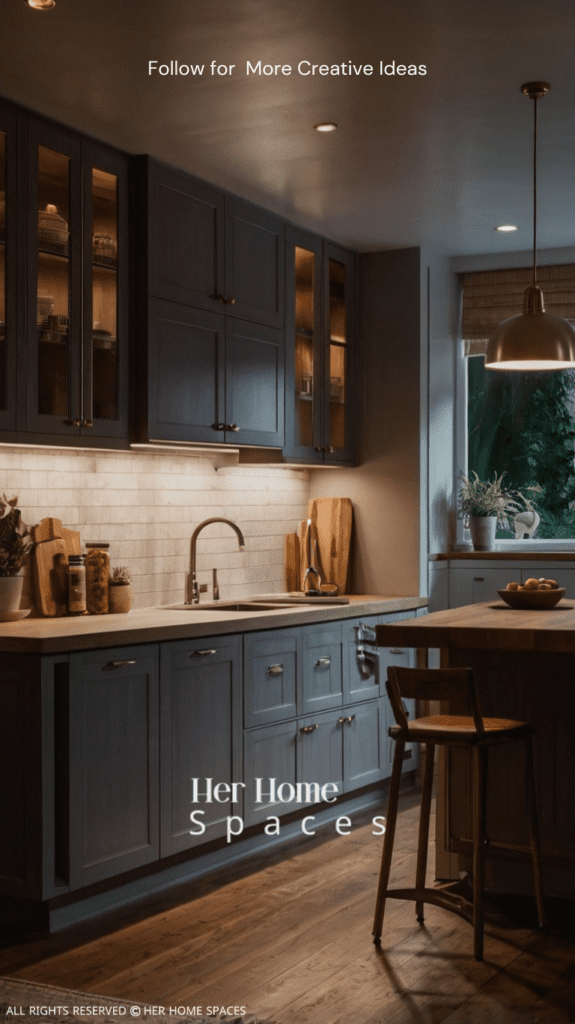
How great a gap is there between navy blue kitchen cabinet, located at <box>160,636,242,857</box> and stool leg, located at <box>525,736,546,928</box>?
4.12 feet

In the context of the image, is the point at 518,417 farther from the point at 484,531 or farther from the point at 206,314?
the point at 206,314

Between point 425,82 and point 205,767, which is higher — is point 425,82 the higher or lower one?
the higher one

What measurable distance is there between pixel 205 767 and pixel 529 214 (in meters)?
2.95

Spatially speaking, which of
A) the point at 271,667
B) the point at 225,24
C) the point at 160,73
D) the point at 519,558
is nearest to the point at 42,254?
the point at 160,73

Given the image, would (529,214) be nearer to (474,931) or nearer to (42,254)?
(42,254)

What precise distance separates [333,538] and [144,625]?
224 cm

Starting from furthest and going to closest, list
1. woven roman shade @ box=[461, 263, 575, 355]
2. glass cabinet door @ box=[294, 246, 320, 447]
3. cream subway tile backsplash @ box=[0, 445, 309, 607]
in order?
1. woven roman shade @ box=[461, 263, 575, 355]
2. glass cabinet door @ box=[294, 246, 320, 447]
3. cream subway tile backsplash @ box=[0, 445, 309, 607]

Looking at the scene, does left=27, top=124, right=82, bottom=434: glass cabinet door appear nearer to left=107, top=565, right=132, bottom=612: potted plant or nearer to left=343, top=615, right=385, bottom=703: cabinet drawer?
left=107, top=565, right=132, bottom=612: potted plant

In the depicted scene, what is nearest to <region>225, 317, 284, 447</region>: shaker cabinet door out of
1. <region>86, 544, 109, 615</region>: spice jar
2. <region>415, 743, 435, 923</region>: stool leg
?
<region>86, 544, 109, 615</region>: spice jar

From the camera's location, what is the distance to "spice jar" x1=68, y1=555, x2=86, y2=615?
4.38 meters

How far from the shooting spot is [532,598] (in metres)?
4.20

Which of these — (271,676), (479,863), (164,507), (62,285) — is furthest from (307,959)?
(62,285)

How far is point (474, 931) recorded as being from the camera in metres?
3.38

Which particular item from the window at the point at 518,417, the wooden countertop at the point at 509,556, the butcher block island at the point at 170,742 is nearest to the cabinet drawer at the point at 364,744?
the butcher block island at the point at 170,742
